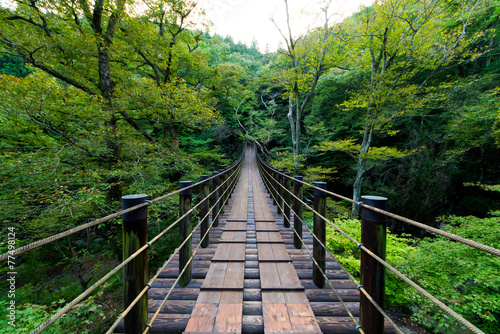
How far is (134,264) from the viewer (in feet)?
4.42

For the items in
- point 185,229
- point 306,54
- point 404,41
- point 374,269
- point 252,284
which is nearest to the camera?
point 374,269

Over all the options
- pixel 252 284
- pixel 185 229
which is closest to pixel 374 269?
pixel 252 284

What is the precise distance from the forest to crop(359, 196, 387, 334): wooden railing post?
3.18m

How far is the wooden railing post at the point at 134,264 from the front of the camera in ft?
4.30

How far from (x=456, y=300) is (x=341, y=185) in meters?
14.5

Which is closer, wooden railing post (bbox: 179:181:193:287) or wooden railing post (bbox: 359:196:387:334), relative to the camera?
wooden railing post (bbox: 359:196:387:334)

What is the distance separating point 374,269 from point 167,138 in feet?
33.9

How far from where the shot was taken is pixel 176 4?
9641mm

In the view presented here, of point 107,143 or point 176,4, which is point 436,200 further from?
point 176,4

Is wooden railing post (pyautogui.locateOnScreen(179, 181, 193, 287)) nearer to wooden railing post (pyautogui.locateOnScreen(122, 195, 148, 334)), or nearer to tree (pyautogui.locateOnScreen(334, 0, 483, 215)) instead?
wooden railing post (pyautogui.locateOnScreen(122, 195, 148, 334))

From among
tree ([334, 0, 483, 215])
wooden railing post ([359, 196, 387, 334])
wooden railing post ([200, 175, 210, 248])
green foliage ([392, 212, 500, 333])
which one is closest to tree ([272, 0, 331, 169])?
tree ([334, 0, 483, 215])

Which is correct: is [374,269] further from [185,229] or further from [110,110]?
[110,110]

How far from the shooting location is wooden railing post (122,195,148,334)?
1.31m

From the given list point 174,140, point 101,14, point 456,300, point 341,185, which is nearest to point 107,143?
point 174,140
